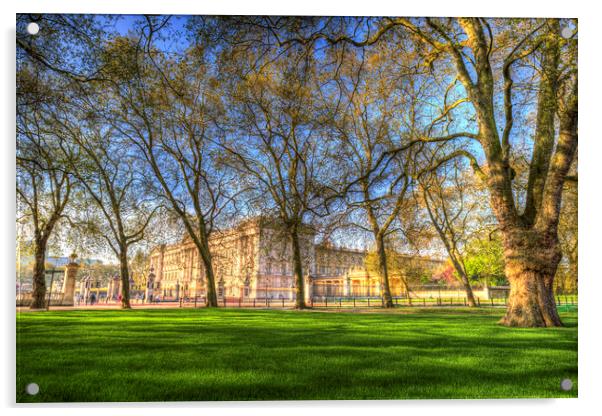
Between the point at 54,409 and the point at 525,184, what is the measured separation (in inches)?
223

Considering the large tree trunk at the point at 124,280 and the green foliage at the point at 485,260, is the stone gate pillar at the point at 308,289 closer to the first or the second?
the green foliage at the point at 485,260

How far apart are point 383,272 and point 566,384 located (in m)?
2.22

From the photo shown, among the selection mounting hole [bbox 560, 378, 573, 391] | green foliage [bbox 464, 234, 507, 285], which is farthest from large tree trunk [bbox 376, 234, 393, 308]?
mounting hole [bbox 560, 378, 573, 391]

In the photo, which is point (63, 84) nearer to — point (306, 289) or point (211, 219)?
point (211, 219)

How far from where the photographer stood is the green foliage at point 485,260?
5.27 metres

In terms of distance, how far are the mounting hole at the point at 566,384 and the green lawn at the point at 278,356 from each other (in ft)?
0.14

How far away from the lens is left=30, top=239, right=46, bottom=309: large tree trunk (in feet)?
15.9

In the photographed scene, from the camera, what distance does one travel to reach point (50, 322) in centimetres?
475

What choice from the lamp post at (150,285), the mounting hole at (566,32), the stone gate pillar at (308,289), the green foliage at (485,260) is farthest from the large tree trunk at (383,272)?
the mounting hole at (566,32)

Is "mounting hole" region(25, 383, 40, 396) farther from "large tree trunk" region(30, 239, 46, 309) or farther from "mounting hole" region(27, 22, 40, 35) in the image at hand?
"mounting hole" region(27, 22, 40, 35)

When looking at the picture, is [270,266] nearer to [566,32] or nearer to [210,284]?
[210,284]
